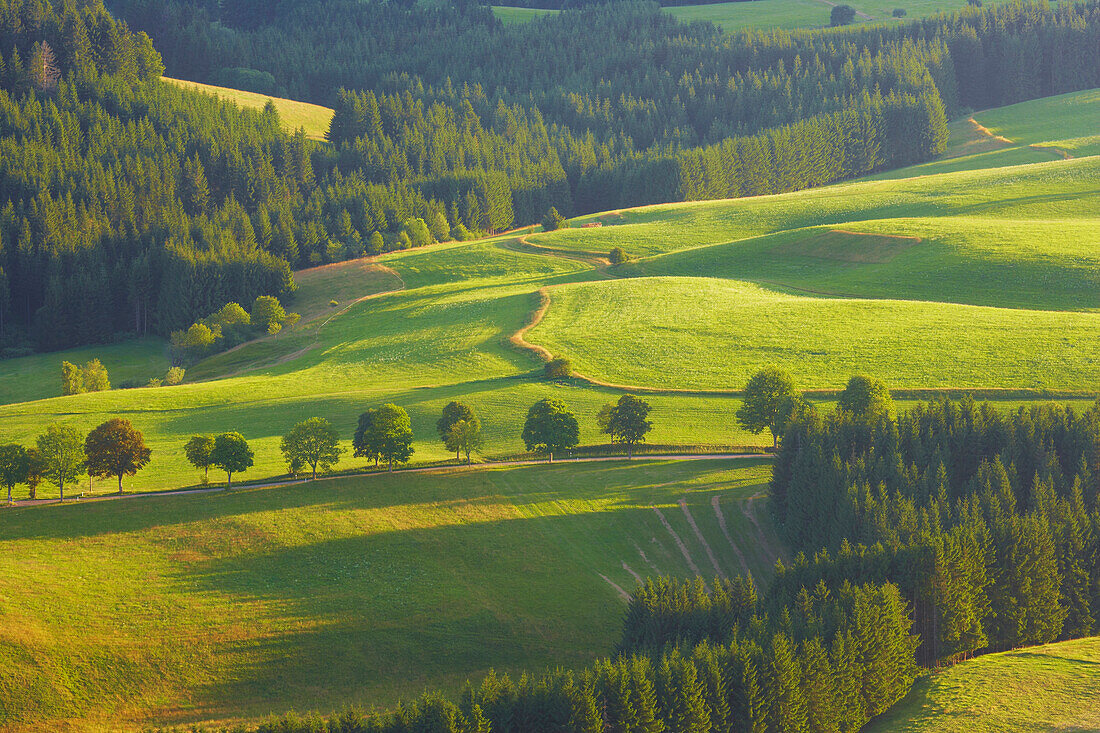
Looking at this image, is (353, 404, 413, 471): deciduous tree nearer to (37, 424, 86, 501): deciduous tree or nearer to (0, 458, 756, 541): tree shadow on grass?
(0, 458, 756, 541): tree shadow on grass

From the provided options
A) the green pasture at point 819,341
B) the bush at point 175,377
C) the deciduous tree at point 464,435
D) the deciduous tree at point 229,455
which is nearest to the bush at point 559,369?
the green pasture at point 819,341

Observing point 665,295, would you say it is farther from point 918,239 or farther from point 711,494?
point 711,494

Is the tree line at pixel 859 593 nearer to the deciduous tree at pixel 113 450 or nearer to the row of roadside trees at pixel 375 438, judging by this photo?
the row of roadside trees at pixel 375 438

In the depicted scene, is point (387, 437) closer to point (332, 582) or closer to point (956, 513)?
point (332, 582)

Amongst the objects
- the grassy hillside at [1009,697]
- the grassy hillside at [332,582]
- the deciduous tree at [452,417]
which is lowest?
the grassy hillside at [1009,697]

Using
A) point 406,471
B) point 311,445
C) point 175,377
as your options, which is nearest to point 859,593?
point 406,471

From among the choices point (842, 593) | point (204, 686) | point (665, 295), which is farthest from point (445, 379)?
point (842, 593)
